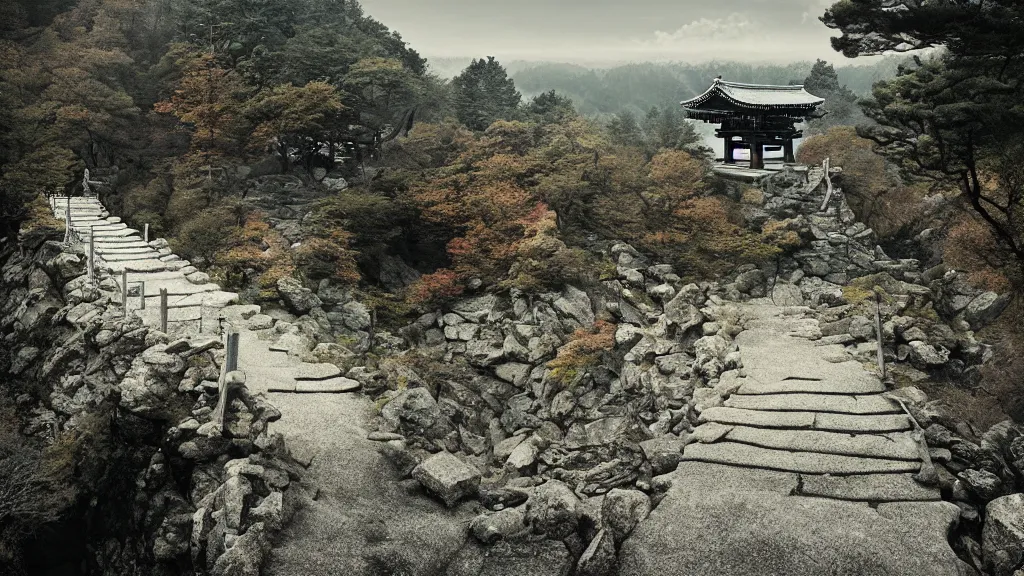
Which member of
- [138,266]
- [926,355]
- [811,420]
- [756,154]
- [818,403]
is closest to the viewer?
[811,420]

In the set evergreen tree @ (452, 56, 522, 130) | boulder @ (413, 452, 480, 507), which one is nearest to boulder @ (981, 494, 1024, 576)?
boulder @ (413, 452, 480, 507)

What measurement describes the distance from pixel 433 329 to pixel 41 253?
11.7 m

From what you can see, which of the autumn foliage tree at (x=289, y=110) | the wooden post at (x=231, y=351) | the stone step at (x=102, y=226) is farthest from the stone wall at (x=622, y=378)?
the stone step at (x=102, y=226)

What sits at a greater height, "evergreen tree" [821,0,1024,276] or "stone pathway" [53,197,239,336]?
"evergreen tree" [821,0,1024,276]

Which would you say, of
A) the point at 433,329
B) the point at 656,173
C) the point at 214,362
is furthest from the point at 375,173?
the point at 214,362

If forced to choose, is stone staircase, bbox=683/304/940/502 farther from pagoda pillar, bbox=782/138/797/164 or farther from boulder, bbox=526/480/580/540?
pagoda pillar, bbox=782/138/797/164

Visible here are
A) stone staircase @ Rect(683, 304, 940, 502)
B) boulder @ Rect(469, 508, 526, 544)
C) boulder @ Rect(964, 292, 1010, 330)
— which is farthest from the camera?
boulder @ Rect(964, 292, 1010, 330)

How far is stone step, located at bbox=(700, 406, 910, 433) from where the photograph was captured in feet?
36.1

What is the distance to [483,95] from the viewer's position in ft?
108

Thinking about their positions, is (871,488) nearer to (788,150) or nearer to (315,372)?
(315,372)

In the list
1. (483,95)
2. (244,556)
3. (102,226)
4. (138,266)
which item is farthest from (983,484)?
(483,95)

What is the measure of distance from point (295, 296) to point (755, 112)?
20.3 m

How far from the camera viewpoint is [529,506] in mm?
8523

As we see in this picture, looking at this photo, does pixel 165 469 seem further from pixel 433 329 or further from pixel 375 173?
pixel 375 173
